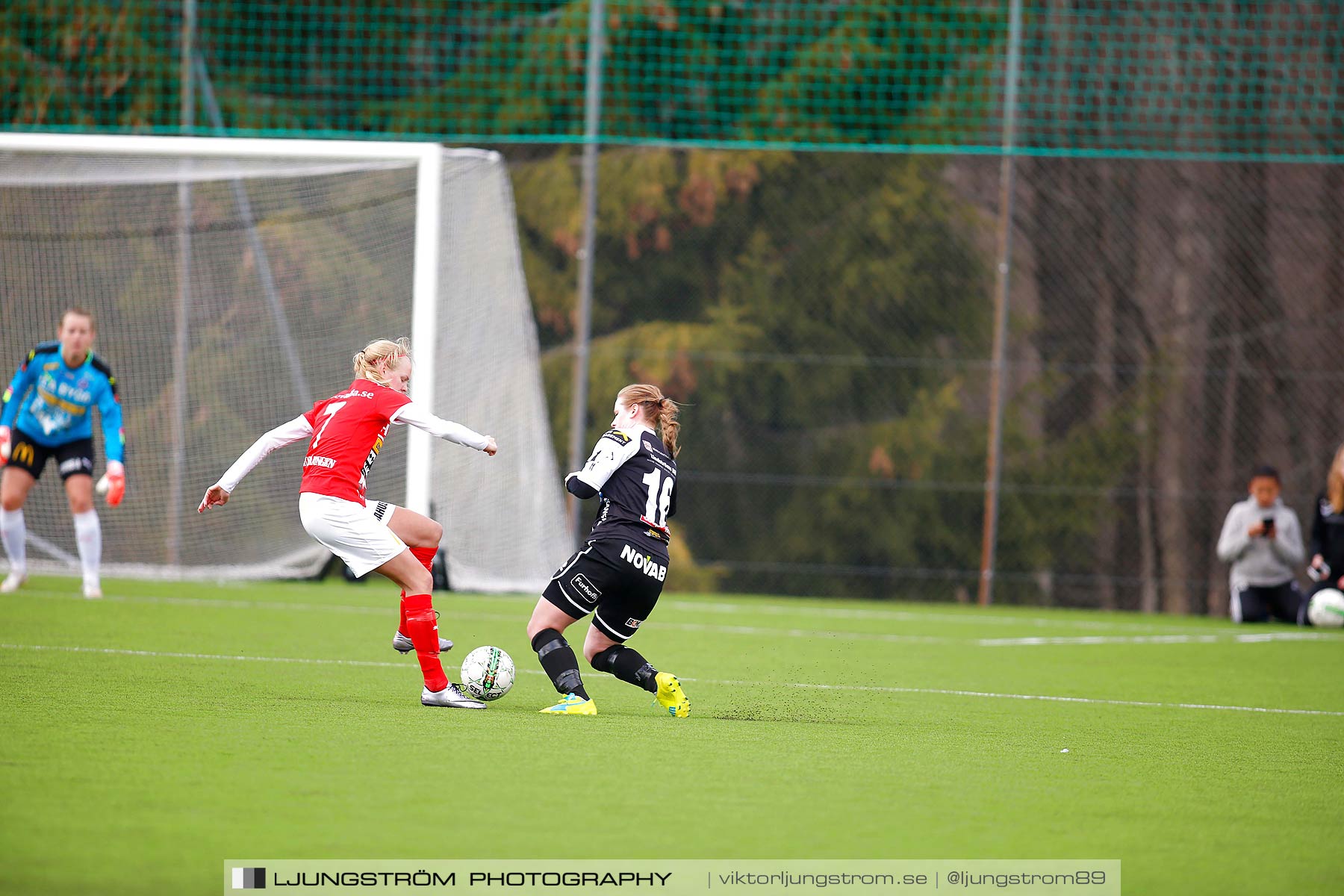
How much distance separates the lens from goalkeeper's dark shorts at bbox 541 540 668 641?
6613mm

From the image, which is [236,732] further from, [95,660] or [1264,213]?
[1264,213]

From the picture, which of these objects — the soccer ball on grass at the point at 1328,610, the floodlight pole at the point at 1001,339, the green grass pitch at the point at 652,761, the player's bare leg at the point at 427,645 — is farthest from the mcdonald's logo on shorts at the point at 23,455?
the soccer ball on grass at the point at 1328,610

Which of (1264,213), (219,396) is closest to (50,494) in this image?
(219,396)

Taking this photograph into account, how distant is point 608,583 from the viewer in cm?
662

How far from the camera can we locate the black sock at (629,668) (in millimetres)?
6559

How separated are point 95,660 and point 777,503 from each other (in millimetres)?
8877

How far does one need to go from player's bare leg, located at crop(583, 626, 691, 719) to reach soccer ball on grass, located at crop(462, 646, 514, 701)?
374mm

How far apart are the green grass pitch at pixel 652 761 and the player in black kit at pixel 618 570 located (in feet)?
0.67

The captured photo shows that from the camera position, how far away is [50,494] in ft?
45.1

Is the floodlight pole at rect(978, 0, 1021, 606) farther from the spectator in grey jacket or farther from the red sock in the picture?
the red sock

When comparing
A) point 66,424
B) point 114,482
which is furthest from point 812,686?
point 66,424

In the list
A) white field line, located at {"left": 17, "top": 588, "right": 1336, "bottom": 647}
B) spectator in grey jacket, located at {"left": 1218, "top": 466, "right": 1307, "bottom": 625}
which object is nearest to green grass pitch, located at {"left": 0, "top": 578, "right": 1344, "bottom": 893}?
white field line, located at {"left": 17, "top": 588, "right": 1336, "bottom": 647}

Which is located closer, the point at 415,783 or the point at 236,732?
the point at 415,783

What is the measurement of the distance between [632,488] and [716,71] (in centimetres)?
1189
